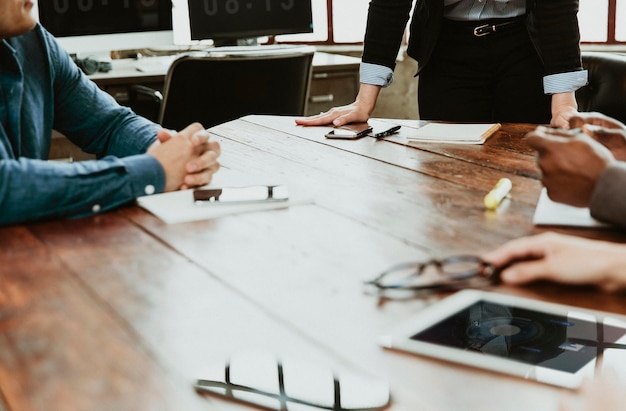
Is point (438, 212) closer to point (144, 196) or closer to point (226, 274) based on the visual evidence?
point (226, 274)

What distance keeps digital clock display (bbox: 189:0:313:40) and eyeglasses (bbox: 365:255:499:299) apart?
2891 mm

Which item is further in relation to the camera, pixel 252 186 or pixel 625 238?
pixel 252 186

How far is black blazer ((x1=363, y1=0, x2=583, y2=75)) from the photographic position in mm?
2133

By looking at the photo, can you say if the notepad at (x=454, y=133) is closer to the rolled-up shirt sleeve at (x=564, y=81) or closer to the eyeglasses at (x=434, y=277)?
the rolled-up shirt sleeve at (x=564, y=81)

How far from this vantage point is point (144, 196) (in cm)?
152

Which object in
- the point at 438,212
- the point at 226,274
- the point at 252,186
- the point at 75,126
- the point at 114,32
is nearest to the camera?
the point at 226,274

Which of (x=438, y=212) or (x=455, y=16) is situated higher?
(x=455, y=16)

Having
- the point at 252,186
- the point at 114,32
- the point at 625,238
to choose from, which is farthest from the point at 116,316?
the point at 114,32

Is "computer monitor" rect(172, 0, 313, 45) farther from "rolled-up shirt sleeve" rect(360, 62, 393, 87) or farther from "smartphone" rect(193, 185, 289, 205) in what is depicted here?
"smartphone" rect(193, 185, 289, 205)

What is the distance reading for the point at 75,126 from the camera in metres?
1.92

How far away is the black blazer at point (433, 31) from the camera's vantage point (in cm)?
213

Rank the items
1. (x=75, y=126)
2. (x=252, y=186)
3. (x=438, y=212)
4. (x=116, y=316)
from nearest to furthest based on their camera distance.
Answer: (x=116, y=316) → (x=438, y=212) → (x=252, y=186) → (x=75, y=126)

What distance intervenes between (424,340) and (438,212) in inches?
21.3

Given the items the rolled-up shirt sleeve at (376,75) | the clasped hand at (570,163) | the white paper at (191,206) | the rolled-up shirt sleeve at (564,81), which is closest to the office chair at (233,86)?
the rolled-up shirt sleeve at (376,75)
